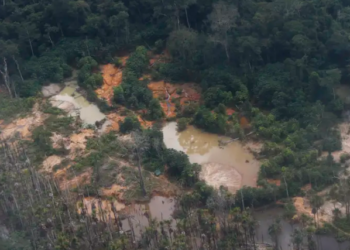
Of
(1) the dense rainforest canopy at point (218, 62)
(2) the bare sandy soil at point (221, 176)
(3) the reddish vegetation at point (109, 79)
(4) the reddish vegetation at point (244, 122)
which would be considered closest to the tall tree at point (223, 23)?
(1) the dense rainforest canopy at point (218, 62)

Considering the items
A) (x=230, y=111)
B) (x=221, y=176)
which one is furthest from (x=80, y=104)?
(x=221, y=176)

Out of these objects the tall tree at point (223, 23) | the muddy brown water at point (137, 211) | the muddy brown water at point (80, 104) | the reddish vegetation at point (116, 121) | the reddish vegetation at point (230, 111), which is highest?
the tall tree at point (223, 23)

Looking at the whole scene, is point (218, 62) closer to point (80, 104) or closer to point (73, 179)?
point (80, 104)

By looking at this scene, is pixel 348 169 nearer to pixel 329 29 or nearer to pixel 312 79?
pixel 312 79

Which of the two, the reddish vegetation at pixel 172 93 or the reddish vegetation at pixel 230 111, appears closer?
the reddish vegetation at pixel 230 111

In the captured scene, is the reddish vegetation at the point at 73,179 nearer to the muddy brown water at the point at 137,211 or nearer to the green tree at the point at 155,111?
the muddy brown water at the point at 137,211

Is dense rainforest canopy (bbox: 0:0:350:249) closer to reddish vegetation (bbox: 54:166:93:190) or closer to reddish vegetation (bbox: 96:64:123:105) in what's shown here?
reddish vegetation (bbox: 96:64:123:105)
